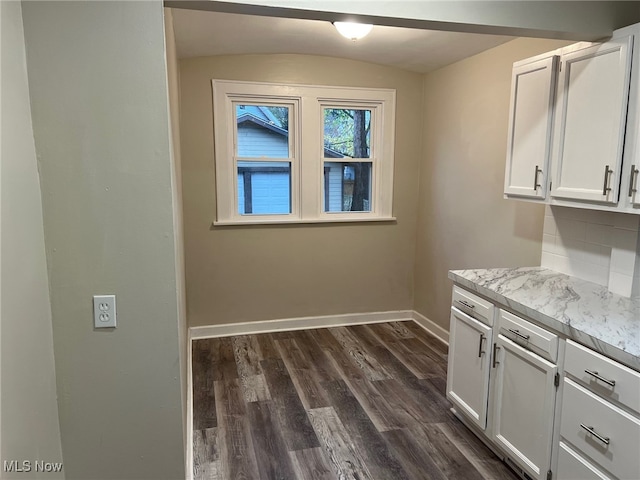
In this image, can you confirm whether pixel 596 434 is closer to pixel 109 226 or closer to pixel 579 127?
pixel 579 127

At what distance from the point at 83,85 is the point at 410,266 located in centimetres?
357

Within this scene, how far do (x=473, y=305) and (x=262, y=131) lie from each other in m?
2.43

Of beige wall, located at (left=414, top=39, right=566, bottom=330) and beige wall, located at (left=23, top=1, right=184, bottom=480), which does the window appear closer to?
beige wall, located at (left=414, top=39, right=566, bottom=330)

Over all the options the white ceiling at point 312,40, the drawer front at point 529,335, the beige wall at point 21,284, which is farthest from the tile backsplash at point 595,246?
the beige wall at point 21,284

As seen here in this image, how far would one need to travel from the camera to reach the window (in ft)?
12.8

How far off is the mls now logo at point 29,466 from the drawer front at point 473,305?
6.49 feet

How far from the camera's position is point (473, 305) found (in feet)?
8.20

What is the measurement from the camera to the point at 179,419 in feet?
5.53

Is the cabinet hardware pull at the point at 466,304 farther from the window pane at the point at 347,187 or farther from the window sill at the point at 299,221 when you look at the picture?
the window pane at the point at 347,187

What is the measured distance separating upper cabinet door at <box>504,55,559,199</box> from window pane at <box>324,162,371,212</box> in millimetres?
1818

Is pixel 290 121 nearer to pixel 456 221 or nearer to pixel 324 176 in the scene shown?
pixel 324 176

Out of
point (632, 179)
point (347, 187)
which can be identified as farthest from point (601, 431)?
point (347, 187)

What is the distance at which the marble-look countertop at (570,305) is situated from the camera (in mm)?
1722

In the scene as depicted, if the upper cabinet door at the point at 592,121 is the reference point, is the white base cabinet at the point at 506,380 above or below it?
below
